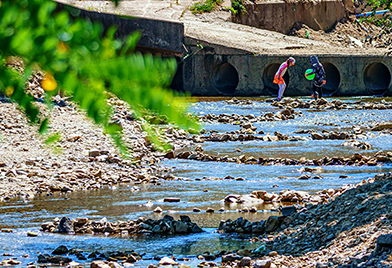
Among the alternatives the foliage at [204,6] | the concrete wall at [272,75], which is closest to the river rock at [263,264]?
the concrete wall at [272,75]

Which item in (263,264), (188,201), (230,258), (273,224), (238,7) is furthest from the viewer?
(238,7)

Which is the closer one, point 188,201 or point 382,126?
point 188,201

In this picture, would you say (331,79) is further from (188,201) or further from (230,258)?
(230,258)

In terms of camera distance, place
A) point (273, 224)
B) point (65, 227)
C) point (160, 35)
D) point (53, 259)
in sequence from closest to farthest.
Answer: point (53, 259) < point (273, 224) < point (65, 227) < point (160, 35)

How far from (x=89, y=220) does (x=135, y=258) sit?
163cm

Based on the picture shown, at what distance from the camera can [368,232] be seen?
458cm

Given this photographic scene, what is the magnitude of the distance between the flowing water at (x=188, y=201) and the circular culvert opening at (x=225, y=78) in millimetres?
12647

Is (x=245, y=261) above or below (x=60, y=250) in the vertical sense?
above

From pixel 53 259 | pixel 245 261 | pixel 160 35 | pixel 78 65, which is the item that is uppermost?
pixel 78 65

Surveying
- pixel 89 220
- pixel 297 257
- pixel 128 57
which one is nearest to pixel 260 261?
pixel 297 257

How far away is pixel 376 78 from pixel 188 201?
20.4 metres

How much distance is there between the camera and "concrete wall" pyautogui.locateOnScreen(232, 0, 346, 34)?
3560 cm

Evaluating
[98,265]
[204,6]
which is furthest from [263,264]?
[204,6]

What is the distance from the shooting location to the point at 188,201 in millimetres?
7820
